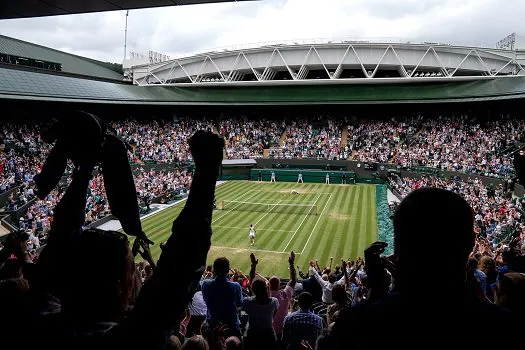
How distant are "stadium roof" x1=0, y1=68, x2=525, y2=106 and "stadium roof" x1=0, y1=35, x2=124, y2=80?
320 cm

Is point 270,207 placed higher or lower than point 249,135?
lower

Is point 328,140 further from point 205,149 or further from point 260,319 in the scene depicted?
point 205,149

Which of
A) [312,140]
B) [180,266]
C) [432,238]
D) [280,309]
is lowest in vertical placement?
[280,309]

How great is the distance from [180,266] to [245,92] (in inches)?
1978

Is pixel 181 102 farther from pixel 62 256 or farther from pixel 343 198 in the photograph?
pixel 62 256

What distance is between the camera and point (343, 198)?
3328cm

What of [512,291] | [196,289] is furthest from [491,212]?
[196,289]

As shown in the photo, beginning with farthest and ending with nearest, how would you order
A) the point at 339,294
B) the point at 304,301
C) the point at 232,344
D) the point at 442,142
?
the point at 442,142 → the point at 339,294 → the point at 304,301 → the point at 232,344

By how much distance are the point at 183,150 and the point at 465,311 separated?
146 feet

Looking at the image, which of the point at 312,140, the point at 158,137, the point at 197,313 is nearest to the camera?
the point at 197,313

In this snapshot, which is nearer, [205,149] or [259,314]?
[205,149]

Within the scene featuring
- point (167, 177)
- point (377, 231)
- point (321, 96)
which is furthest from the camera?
point (321, 96)

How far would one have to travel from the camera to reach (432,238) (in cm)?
164

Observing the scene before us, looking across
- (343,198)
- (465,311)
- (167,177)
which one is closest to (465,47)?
(343,198)
